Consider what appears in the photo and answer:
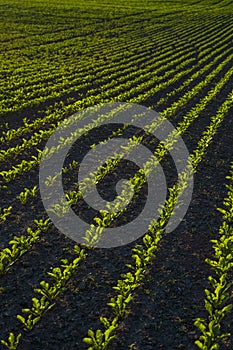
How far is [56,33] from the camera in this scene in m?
37.5

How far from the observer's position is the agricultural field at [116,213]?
6242mm

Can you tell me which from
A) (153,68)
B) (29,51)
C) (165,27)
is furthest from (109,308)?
(165,27)

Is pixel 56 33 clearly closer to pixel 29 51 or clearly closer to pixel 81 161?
pixel 29 51

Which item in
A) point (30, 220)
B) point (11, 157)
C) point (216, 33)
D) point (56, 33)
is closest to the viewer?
point (30, 220)

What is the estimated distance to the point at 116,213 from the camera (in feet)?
29.9

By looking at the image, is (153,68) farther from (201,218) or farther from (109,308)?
(109,308)

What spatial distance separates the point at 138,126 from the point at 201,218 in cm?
628

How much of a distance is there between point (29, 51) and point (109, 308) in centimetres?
2485

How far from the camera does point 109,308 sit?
21.6 feet

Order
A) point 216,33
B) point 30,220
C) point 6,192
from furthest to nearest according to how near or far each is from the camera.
A: point 216,33 < point 6,192 < point 30,220

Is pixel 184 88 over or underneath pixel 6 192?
underneath

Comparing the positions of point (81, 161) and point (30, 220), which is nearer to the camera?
point (30, 220)

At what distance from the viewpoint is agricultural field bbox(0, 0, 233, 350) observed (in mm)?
6242

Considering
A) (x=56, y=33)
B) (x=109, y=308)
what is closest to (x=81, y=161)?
(x=109, y=308)
